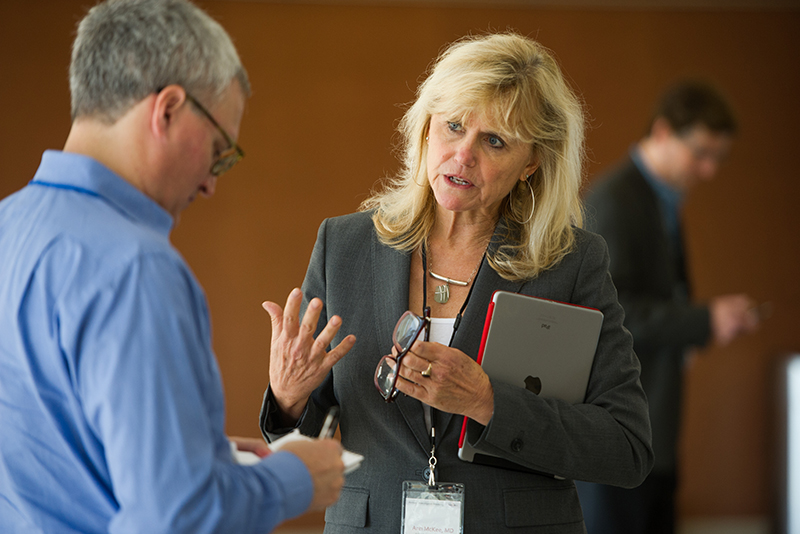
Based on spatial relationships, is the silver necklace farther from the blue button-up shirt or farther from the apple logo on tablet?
the blue button-up shirt

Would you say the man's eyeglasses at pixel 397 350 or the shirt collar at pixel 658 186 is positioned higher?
the shirt collar at pixel 658 186

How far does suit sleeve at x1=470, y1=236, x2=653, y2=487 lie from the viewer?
147cm

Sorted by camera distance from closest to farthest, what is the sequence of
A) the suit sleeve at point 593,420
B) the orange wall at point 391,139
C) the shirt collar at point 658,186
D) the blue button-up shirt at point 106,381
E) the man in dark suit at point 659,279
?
1. the blue button-up shirt at point 106,381
2. the suit sleeve at point 593,420
3. the man in dark suit at point 659,279
4. the shirt collar at point 658,186
5. the orange wall at point 391,139

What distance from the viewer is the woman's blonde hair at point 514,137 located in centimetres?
166

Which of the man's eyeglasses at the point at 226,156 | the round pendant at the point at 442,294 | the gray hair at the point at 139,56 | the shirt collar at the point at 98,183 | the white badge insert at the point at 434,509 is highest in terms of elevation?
the gray hair at the point at 139,56

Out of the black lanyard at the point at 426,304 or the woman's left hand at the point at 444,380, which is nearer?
the woman's left hand at the point at 444,380

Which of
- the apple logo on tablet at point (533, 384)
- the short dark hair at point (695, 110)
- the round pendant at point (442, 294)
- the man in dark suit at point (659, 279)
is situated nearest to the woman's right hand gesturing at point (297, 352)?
the round pendant at point (442, 294)

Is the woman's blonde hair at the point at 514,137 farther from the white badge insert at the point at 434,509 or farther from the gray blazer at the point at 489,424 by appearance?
the white badge insert at the point at 434,509

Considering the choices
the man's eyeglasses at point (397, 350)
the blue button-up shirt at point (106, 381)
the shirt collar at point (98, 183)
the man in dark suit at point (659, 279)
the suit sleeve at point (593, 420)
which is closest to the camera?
the blue button-up shirt at point (106, 381)

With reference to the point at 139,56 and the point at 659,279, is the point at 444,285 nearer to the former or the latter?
the point at 139,56

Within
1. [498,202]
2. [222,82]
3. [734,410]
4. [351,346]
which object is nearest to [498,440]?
[351,346]

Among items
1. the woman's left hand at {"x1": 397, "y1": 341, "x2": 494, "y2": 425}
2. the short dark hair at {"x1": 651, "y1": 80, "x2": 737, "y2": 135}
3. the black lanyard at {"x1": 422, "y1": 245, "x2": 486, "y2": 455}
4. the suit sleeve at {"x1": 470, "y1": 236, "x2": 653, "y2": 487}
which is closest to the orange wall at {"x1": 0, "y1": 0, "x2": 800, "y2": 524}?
the short dark hair at {"x1": 651, "y1": 80, "x2": 737, "y2": 135}

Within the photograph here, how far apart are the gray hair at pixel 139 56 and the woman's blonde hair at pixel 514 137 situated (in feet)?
2.51

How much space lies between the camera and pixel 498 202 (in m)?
1.79
